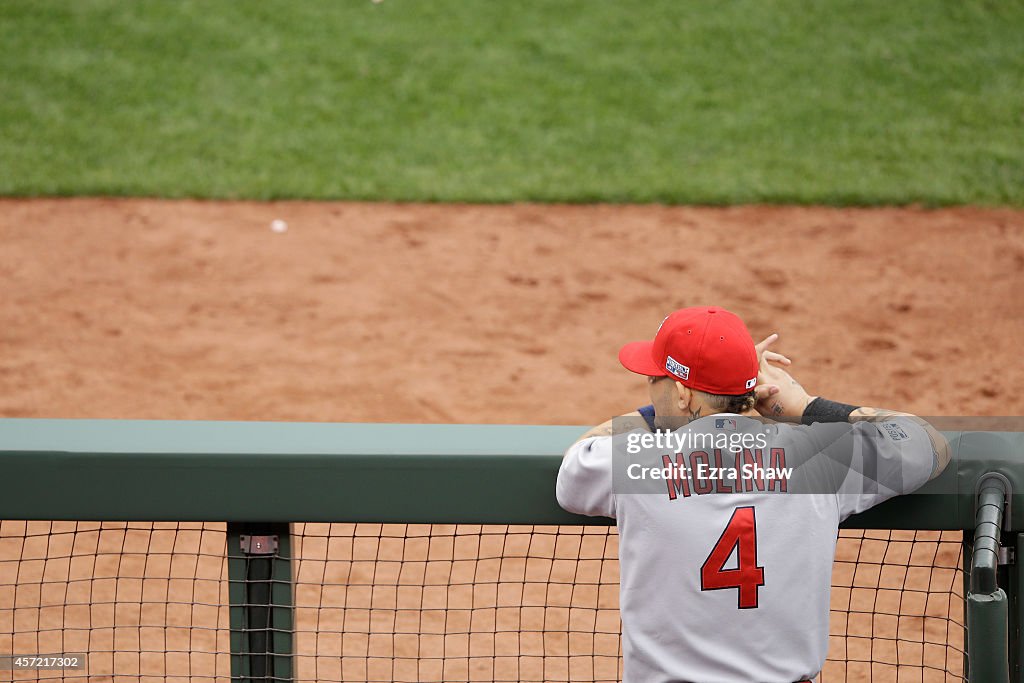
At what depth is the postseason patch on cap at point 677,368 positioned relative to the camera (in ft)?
7.70

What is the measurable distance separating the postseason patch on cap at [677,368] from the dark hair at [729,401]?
0.05 m

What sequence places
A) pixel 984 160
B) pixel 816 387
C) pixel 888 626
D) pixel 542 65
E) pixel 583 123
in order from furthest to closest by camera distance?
1. pixel 542 65
2. pixel 583 123
3. pixel 984 160
4. pixel 816 387
5. pixel 888 626

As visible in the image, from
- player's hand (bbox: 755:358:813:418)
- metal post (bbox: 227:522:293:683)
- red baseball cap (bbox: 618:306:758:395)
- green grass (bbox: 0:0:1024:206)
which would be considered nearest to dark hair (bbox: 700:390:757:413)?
red baseball cap (bbox: 618:306:758:395)

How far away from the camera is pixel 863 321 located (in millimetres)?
7289

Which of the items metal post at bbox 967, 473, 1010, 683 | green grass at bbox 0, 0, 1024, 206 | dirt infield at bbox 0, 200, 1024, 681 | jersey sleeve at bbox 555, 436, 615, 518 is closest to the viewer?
metal post at bbox 967, 473, 1010, 683

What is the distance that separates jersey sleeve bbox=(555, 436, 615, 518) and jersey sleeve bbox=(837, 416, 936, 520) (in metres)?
0.44

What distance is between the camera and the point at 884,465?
2.17 meters

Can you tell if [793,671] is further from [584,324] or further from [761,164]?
[761,164]

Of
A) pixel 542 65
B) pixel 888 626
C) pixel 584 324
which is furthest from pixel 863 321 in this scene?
pixel 542 65

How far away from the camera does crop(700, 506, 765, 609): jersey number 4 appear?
217cm

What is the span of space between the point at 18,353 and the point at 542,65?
5.86 m

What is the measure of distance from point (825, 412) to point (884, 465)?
31 centimetres

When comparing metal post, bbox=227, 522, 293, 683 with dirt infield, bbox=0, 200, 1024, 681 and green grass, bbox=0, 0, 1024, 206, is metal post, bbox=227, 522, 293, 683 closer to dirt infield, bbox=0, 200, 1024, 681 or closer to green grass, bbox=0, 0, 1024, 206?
dirt infield, bbox=0, 200, 1024, 681

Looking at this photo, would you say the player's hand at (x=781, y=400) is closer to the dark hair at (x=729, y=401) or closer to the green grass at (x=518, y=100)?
the dark hair at (x=729, y=401)
